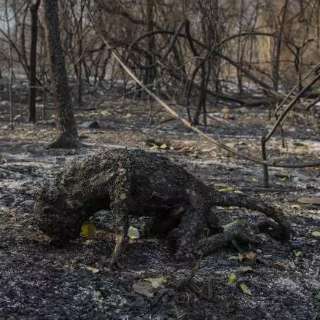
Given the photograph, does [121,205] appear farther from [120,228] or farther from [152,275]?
[152,275]

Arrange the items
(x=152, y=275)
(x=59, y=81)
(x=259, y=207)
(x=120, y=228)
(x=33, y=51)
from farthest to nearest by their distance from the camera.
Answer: (x=33, y=51), (x=59, y=81), (x=259, y=207), (x=120, y=228), (x=152, y=275)

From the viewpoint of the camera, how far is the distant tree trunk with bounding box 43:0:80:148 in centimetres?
666

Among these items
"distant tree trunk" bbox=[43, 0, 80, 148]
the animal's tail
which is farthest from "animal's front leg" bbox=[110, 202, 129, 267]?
"distant tree trunk" bbox=[43, 0, 80, 148]

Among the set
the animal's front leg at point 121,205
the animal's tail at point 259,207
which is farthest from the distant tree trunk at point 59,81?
the animal's front leg at point 121,205

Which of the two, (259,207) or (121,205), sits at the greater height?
(121,205)

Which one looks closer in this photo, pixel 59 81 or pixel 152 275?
pixel 152 275

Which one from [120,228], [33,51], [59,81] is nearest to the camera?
[120,228]

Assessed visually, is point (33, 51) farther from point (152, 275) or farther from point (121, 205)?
point (152, 275)

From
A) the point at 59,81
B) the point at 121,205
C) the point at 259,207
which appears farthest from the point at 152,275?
the point at 59,81

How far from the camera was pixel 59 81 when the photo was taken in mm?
6859

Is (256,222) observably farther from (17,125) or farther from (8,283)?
(17,125)

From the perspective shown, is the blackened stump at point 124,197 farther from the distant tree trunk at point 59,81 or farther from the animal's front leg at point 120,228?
the distant tree trunk at point 59,81

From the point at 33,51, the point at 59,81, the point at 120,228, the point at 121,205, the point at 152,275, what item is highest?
the point at 33,51

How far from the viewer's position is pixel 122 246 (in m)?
3.27
